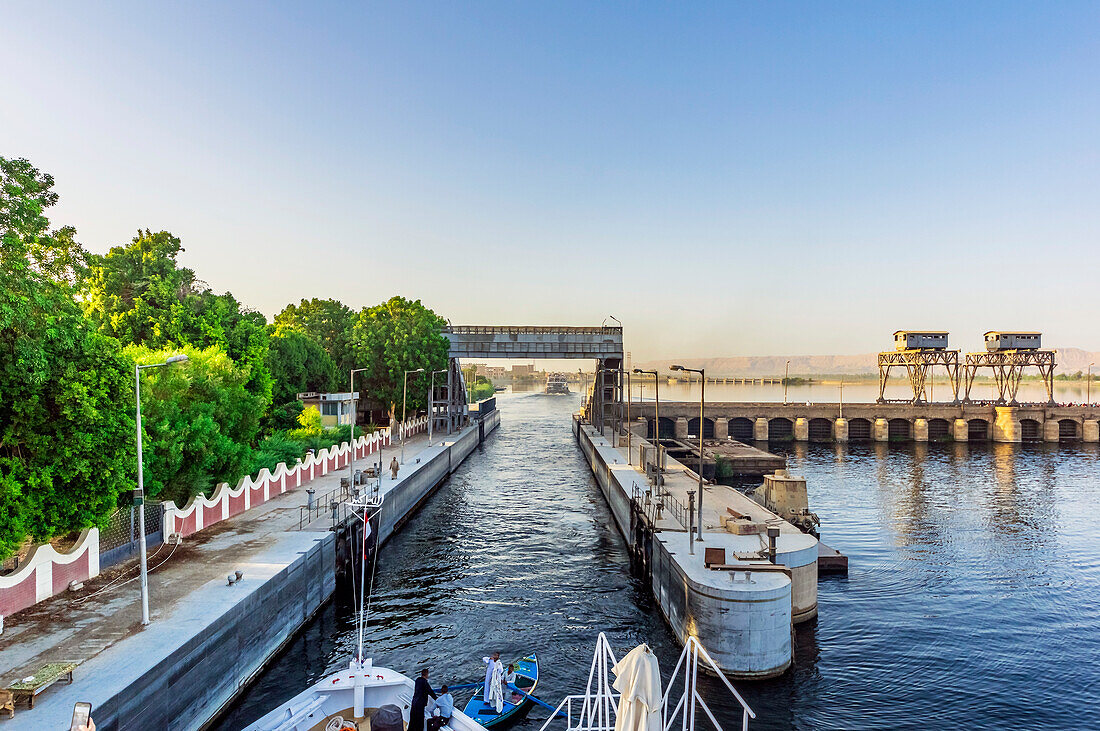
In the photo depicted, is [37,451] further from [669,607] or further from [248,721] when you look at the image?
[669,607]

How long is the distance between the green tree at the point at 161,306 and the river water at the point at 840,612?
15.7 metres

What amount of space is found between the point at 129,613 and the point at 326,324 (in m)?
69.7

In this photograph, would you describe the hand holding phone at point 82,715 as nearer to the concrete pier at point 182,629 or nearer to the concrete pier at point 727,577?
the concrete pier at point 182,629

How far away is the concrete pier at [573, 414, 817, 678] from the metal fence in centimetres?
2004

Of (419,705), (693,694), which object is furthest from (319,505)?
(693,694)

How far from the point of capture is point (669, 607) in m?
22.9

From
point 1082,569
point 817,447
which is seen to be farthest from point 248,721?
point 817,447

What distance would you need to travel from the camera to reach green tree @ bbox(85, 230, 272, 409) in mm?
35375

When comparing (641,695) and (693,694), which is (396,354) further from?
(641,695)

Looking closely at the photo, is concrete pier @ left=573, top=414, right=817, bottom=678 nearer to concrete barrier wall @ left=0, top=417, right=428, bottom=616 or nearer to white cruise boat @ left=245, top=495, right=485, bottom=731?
white cruise boat @ left=245, top=495, right=485, bottom=731

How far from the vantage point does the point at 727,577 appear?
19.4 m

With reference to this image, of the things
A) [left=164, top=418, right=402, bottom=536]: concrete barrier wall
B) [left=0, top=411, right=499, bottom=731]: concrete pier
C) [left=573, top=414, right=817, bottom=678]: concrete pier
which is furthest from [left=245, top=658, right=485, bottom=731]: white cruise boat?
[left=164, top=418, right=402, bottom=536]: concrete barrier wall

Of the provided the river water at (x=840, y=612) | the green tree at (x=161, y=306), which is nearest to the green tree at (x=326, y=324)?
the green tree at (x=161, y=306)

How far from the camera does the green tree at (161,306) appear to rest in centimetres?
3538
